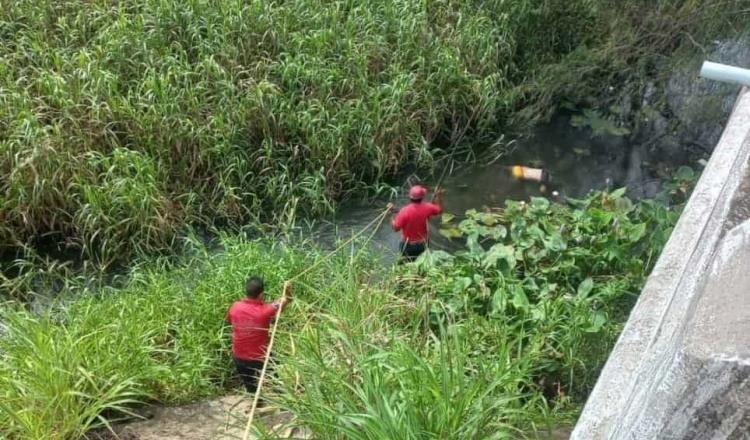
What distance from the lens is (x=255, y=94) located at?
756cm

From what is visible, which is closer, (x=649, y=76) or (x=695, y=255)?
(x=695, y=255)

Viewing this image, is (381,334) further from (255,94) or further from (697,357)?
(255,94)

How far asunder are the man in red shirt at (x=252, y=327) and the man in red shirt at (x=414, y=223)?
5.52ft

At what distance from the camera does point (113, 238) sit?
663 cm

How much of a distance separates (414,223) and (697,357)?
508 centimetres

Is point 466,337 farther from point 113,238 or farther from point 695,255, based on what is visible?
point 113,238

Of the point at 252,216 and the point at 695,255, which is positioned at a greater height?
the point at 695,255

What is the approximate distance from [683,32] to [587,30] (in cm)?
160

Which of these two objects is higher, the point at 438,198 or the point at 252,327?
the point at 252,327

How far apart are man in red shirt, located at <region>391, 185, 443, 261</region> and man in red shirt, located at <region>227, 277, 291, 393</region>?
5.52 feet

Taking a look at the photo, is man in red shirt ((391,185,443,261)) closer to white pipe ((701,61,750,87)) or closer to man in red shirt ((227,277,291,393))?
man in red shirt ((227,277,291,393))

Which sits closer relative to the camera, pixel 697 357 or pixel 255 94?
pixel 697 357

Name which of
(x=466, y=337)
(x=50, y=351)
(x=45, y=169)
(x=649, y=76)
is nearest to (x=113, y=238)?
(x=45, y=169)

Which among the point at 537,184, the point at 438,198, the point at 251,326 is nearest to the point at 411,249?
the point at 438,198
